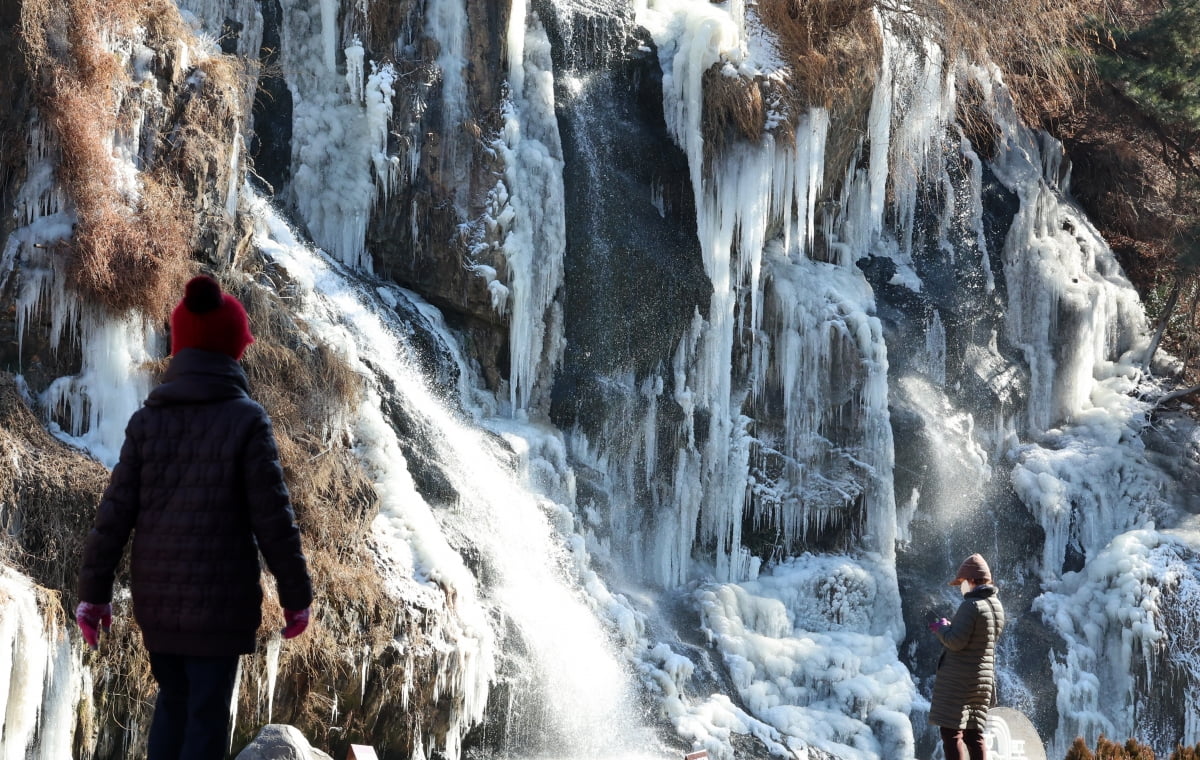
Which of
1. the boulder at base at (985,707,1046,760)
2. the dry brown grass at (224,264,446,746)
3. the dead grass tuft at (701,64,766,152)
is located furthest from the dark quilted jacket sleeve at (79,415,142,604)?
the dead grass tuft at (701,64,766,152)

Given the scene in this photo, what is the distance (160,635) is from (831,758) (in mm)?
7427

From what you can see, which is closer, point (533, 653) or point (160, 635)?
point (160, 635)

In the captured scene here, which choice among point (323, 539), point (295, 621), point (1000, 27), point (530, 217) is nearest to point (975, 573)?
point (295, 621)

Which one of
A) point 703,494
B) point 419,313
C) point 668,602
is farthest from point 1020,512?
point 419,313

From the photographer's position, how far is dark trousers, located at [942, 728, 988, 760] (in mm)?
5934

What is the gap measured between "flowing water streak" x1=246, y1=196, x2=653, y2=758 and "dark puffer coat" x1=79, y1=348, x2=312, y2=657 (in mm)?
4843

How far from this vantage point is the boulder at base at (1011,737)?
732 cm

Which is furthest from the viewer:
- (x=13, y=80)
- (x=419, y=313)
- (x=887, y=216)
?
(x=887, y=216)

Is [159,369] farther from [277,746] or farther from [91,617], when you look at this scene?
[91,617]

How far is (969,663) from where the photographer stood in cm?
591

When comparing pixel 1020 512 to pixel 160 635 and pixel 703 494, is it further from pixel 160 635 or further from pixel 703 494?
pixel 160 635

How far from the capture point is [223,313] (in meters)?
3.57

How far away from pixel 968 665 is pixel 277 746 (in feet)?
10.3

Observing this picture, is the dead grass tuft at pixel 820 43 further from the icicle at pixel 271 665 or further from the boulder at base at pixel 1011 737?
the icicle at pixel 271 665
